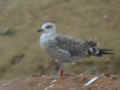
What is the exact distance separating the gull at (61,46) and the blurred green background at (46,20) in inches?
36.8

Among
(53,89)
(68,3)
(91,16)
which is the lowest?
(53,89)

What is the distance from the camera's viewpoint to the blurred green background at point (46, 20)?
16.9 ft

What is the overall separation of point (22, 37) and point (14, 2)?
1.90m

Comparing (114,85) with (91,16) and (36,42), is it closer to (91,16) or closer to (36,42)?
(36,42)

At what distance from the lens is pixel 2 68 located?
5.29 m

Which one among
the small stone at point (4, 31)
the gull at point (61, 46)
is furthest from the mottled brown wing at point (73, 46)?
the small stone at point (4, 31)

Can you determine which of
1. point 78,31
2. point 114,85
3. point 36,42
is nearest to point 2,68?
point 36,42

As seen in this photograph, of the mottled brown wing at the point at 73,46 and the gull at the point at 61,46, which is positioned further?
the mottled brown wing at the point at 73,46

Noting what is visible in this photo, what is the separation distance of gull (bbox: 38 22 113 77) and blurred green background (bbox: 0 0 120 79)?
93 cm

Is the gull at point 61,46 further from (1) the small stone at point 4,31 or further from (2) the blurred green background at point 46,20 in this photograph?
(1) the small stone at point 4,31

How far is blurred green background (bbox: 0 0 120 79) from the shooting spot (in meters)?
5.14

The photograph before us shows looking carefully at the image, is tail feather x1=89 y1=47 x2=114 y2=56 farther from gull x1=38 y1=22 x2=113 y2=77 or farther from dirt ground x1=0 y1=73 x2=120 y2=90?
dirt ground x1=0 y1=73 x2=120 y2=90

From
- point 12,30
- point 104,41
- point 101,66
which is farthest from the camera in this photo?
point 12,30

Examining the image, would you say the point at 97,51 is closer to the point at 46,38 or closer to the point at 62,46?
the point at 62,46
